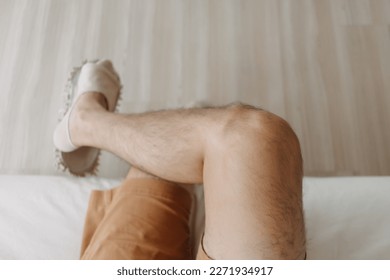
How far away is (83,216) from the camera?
79cm

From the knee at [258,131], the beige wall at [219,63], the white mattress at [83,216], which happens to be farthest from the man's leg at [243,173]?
the beige wall at [219,63]

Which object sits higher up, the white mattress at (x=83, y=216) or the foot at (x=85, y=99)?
the foot at (x=85, y=99)

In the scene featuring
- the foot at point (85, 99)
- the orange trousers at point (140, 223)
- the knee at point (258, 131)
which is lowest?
the orange trousers at point (140, 223)

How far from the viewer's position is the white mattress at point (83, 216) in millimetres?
739

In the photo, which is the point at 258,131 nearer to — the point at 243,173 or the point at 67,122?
the point at 243,173

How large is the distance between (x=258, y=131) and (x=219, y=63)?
2.29 feet

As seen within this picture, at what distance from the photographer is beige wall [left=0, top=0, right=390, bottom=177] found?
1.15 metres

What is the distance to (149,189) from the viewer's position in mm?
759

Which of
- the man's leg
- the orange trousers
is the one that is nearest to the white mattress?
the orange trousers

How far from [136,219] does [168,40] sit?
75 cm

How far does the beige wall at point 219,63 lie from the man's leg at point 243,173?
0.48 meters

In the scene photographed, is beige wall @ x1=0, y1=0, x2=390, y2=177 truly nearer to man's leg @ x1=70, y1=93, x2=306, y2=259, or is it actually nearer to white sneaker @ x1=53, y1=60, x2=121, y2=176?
white sneaker @ x1=53, y1=60, x2=121, y2=176

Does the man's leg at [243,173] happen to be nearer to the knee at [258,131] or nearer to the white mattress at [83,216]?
the knee at [258,131]

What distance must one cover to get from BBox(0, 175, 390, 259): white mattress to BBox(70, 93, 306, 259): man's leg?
0.18 metres
